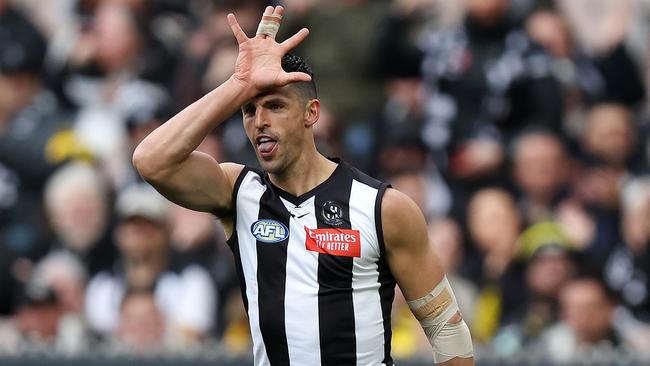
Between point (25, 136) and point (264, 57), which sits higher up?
Answer: point (25, 136)

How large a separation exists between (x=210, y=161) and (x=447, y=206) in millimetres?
4603

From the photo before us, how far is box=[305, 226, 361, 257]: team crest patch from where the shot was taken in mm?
5805

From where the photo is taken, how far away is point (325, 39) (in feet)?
36.7

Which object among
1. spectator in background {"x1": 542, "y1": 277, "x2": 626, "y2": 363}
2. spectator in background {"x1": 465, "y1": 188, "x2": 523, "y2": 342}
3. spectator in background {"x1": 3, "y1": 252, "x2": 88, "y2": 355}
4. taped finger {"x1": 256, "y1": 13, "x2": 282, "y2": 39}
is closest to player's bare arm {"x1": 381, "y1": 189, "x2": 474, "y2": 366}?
taped finger {"x1": 256, "y1": 13, "x2": 282, "y2": 39}

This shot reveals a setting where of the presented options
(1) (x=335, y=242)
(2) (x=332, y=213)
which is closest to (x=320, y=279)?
(1) (x=335, y=242)

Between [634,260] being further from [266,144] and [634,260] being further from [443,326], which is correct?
[266,144]

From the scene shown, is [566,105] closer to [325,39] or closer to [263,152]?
[325,39]

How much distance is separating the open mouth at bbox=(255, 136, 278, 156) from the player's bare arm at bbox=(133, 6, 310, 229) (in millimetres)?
161

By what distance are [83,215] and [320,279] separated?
544cm

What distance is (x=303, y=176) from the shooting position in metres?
5.98

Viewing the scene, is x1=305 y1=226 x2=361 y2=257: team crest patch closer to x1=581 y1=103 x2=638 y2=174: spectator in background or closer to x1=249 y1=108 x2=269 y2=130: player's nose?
x1=249 y1=108 x2=269 y2=130: player's nose

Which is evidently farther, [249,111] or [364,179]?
[364,179]

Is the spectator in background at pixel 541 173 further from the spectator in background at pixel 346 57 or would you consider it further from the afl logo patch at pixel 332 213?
the afl logo patch at pixel 332 213

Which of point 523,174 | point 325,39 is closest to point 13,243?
point 325,39
